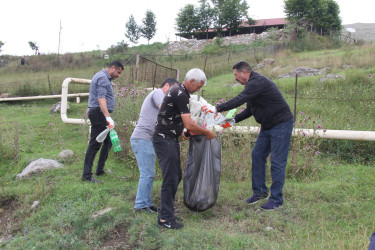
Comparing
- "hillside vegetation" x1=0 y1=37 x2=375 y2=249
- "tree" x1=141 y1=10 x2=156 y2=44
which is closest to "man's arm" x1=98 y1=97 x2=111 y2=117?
"hillside vegetation" x1=0 y1=37 x2=375 y2=249

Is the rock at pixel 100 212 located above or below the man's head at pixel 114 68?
below

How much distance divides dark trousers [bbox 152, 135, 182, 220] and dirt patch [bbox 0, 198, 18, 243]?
1919mm

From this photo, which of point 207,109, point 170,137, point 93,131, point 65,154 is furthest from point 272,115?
point 65,154

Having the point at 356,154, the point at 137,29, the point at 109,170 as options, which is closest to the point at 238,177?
the point at 109,170

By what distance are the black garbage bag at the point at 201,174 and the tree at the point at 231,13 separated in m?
35.3

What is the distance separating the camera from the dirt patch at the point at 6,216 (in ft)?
12.2

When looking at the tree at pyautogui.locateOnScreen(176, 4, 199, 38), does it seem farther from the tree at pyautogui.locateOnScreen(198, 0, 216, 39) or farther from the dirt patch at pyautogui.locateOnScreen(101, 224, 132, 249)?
the dirt patch at pyautogui.locateOnScreen(101, 224, 132, 249)

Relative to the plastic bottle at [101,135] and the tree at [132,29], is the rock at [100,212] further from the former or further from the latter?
the tree at [132,29]

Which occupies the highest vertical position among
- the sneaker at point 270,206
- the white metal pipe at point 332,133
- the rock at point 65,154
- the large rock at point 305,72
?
the large rock at point 305,72

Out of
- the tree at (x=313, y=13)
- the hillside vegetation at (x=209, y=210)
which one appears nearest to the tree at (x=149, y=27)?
the tree at (x=313, y=13)

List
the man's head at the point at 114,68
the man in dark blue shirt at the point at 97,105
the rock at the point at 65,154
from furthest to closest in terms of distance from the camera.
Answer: the rock at the point at 65,154 < the man's head at the point at 114,68 < the man in dark blue shirt at the point at 97,105

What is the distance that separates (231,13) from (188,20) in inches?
205

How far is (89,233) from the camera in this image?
326 centimetres

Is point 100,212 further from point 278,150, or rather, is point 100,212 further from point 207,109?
point 278,150
